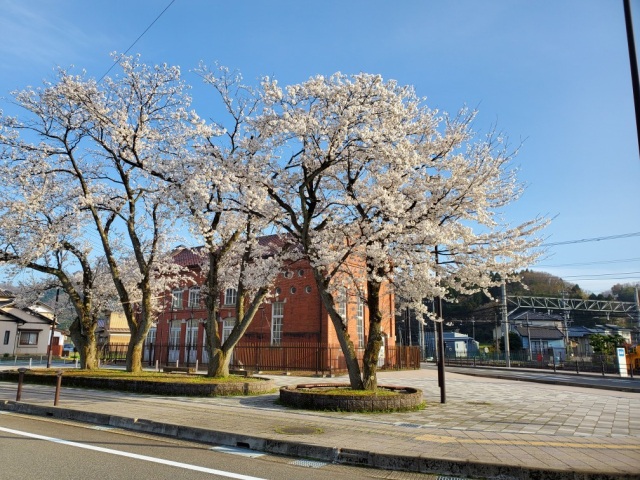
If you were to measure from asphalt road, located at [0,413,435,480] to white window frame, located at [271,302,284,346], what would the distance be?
22188mm

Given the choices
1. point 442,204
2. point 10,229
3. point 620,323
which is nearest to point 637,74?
point 442,204

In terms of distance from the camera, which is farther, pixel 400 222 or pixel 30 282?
pixel 30 282

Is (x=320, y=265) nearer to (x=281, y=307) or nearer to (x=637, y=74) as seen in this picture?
(x=637, y=74)

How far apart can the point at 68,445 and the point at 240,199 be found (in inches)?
372

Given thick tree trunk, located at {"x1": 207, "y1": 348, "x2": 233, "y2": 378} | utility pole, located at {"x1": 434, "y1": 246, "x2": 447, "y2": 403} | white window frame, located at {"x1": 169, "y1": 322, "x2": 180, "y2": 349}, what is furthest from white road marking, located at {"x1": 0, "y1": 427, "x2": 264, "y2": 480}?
white window frame, located at {"x1": 169, "y1": 322, "x2": 180, "y2": 349}

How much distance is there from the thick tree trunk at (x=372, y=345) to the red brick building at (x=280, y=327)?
37.4 feet

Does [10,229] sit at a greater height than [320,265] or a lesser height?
greater

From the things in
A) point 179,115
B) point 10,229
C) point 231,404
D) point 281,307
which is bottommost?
point 231,404

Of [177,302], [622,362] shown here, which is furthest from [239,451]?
[622,362]

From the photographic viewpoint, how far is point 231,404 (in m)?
12.9

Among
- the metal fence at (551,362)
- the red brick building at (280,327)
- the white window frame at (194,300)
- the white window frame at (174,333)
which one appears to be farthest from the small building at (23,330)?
the metal fence at (551,362)

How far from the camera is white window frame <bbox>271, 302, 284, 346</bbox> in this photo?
31094 millimetres

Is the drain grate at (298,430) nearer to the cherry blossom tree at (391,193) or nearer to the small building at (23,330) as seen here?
the cherry blossom tree at (391,193)

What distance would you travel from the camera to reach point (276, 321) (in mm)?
31609
